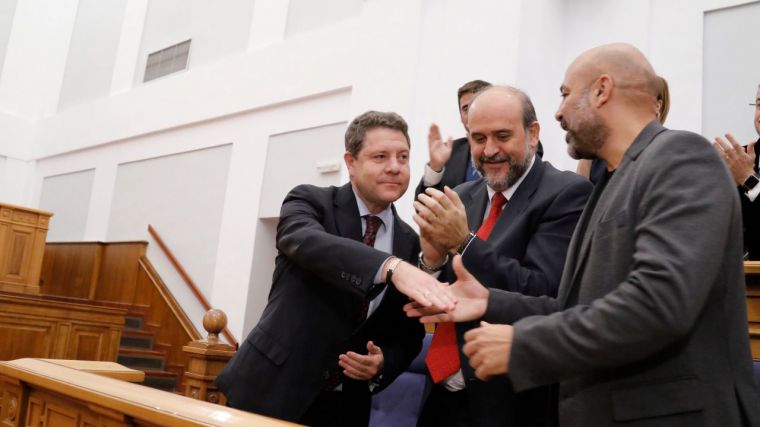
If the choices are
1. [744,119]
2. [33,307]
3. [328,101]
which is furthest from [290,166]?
[744,119]

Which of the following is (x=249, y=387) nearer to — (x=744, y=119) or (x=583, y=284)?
(x=583, y=284)

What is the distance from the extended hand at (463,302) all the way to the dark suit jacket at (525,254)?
90mm

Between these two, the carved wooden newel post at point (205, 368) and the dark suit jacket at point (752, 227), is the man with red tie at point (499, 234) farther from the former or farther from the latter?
the carved wooden newel post at point (205, 368)

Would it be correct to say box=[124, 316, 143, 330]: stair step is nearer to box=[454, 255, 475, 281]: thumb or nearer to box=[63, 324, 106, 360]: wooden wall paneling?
box=[63, 324, 106, 360]: wooden wall paneling

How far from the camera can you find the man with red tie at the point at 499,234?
167cm

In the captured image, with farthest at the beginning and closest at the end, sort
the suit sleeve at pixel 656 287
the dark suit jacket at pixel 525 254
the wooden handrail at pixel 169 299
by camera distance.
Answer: the wooden handrail at pixel 169 299, the dark suit jacket at pixel 525 254, the suit sleeve at pixel 656 287

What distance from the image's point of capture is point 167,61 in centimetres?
965

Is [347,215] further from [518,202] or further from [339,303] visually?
[518,202]

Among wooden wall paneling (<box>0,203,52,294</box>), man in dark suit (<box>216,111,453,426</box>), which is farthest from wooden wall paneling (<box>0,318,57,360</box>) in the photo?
man in dark suit (<box>216,111,453,426</box>)

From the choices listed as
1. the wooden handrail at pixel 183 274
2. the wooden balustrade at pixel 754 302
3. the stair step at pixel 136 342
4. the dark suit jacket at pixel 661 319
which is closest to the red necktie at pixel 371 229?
the dark suit jacket at pixel 661 319

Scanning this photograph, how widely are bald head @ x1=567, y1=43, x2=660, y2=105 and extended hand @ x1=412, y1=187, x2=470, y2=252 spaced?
43 centimetres

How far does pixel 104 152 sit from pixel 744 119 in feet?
A: 28.8

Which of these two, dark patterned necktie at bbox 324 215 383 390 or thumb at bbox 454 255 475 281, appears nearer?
thumb at bbox 454 255 475 281

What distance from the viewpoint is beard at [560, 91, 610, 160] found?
1.54 meters
